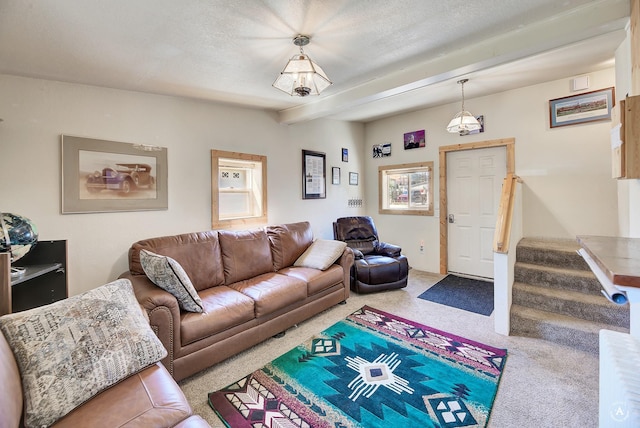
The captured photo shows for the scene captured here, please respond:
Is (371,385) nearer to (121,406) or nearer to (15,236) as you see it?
(121,406)

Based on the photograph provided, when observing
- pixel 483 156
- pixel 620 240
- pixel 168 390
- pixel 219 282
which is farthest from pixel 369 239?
pixel 168 390

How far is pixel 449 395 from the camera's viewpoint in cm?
177

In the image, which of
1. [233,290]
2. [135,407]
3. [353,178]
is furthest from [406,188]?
[135,407]

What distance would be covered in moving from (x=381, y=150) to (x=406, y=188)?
842 millimetres

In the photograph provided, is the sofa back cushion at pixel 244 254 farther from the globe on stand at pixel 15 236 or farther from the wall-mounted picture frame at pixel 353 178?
the wall-mounted picture frame at pixel 353 178

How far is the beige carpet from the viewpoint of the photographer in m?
1.61

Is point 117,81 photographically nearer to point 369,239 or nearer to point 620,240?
point 369,239

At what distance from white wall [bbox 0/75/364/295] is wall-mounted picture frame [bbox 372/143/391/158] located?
1.89 m

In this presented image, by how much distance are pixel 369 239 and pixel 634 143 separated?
9.98 feet

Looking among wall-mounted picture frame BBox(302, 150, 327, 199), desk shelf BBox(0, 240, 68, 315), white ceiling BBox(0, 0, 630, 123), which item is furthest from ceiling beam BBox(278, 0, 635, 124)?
desk shelf BBox(0, 240, 68, 315)

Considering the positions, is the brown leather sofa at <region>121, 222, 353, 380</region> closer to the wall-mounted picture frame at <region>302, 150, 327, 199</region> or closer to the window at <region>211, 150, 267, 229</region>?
the window at <region>211, 150, 267, 229</region>

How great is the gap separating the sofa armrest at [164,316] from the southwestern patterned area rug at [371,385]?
403mm

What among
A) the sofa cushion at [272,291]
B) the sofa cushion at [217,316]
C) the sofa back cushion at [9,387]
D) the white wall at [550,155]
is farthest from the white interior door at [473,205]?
the sofa back cushion at [9,387]

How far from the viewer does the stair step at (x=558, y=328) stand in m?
2.22
